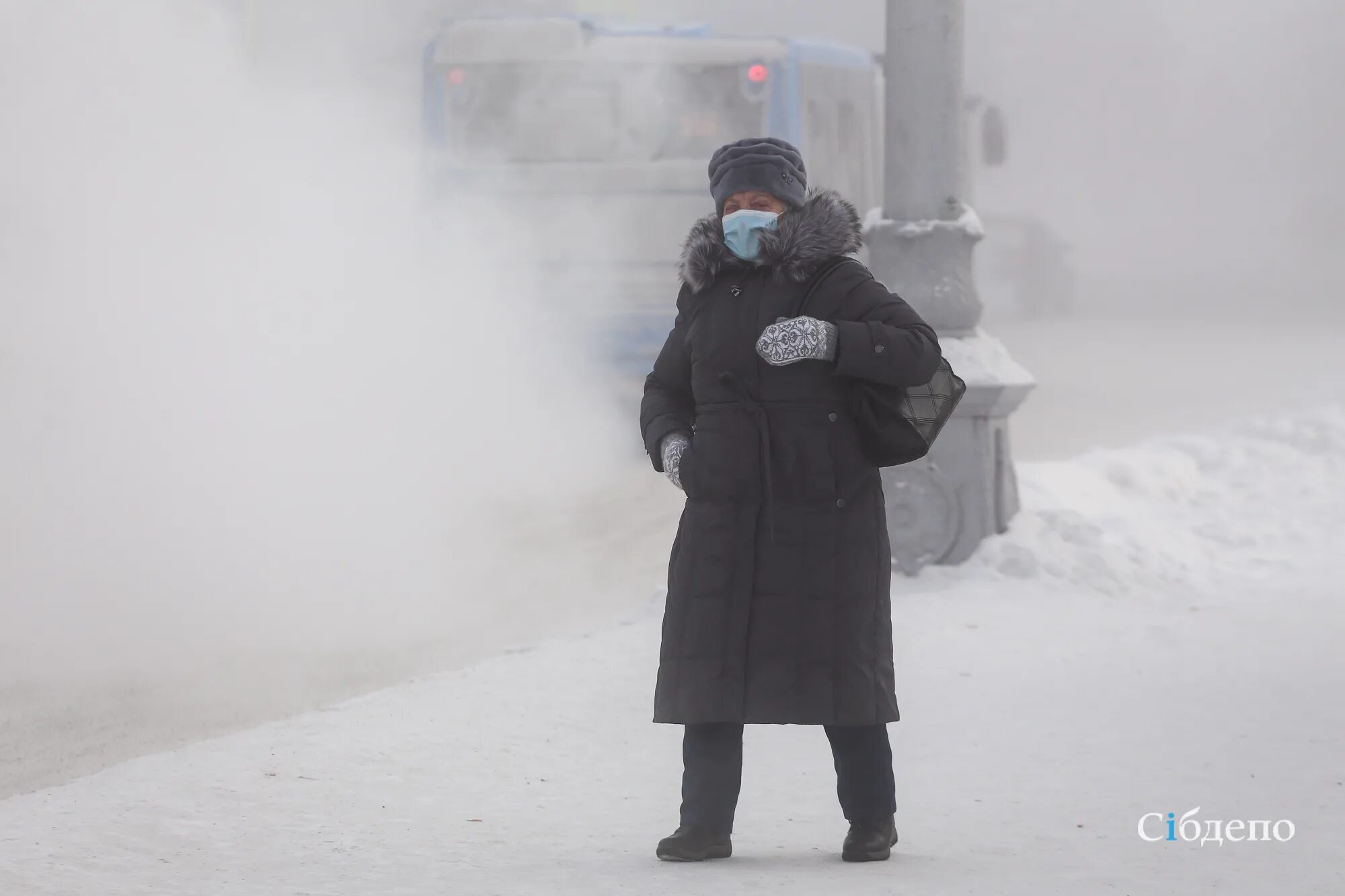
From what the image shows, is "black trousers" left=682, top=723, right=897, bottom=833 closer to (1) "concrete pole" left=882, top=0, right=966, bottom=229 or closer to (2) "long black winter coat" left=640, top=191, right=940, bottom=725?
(2) "long black winter coat" left=640, top=191, right=940, bottom=725

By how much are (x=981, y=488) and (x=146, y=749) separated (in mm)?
3348

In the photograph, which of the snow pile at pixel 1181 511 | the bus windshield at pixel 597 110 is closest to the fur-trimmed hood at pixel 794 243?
the snow pile at pixel 1181 511

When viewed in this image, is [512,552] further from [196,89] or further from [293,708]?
[196,89]

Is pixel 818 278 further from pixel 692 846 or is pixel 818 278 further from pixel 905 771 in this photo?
pixel 905 771

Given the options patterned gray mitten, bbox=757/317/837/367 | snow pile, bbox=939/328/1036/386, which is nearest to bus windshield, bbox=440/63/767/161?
snow pile, bbox=939/328/1036/386

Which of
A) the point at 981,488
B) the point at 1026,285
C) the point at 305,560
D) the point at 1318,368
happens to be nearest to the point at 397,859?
the point at 981,488

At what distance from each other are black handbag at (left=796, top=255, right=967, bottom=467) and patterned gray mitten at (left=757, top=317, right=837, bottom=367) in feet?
0.38

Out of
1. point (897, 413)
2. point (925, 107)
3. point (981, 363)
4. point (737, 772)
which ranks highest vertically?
point (925, 107)

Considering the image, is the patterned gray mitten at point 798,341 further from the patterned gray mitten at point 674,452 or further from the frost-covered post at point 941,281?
the frost-covered post at point 941,281

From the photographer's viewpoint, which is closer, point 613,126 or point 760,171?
point 760,171

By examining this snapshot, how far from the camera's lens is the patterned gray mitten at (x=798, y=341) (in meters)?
3.41

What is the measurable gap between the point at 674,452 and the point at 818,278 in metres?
0.45

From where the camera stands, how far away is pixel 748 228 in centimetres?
356

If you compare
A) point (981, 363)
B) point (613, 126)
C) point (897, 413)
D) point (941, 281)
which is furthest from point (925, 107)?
point (613, 126)
